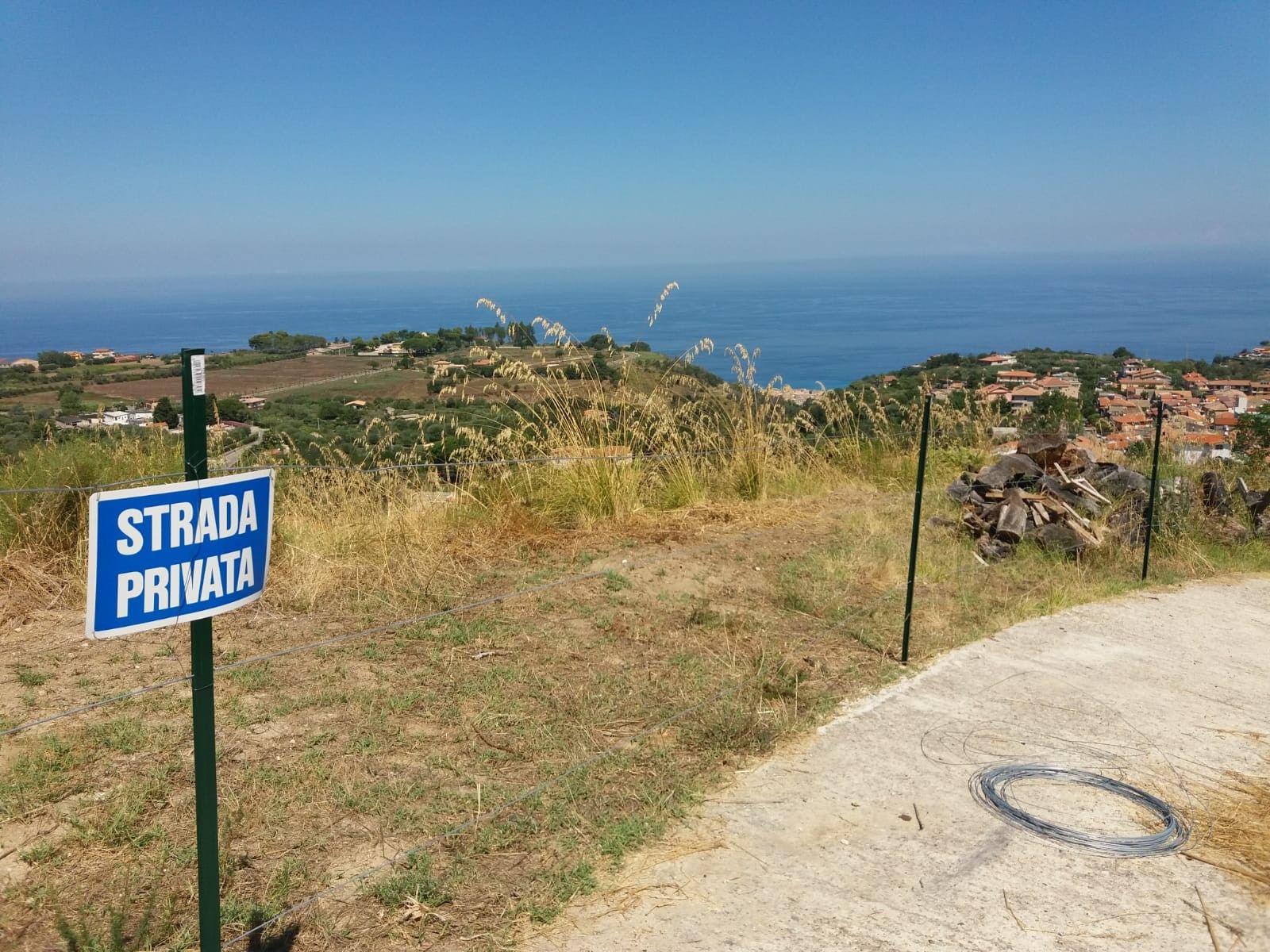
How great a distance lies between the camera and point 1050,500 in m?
8.34

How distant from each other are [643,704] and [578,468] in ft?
12.0

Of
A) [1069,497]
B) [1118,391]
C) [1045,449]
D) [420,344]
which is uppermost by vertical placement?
[420,344]

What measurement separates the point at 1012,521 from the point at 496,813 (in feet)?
18.9

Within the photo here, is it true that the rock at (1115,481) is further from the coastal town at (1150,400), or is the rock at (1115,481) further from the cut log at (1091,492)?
the coastal town at (1150,400)

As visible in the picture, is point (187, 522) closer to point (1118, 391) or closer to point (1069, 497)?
point (1069, 497)

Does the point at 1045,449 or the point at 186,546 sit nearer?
the point at 186,546

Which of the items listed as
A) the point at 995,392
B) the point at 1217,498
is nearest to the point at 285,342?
the point at 995,392

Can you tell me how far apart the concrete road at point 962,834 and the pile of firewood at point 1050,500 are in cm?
230

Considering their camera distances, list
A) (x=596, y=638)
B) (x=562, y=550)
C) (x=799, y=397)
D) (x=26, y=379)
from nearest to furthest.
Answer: (x=596, y=638) → (x=562, y=550) → (x=26, y=379) → (x=799, y=397)

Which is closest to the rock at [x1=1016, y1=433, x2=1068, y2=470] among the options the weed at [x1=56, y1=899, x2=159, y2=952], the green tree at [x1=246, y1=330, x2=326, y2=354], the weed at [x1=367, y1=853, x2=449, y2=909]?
the green tree at [x1=246, y1=330, x2=326, y2=354]

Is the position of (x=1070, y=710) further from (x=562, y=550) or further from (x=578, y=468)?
(x=578, y=468)

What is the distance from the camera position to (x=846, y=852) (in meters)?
3.54

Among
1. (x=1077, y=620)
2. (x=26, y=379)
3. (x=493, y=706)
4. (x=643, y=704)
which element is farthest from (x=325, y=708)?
(x=26, y=379)

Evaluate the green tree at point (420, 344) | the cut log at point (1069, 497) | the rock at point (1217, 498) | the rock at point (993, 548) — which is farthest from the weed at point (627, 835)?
the green tree at point (420, 344)
